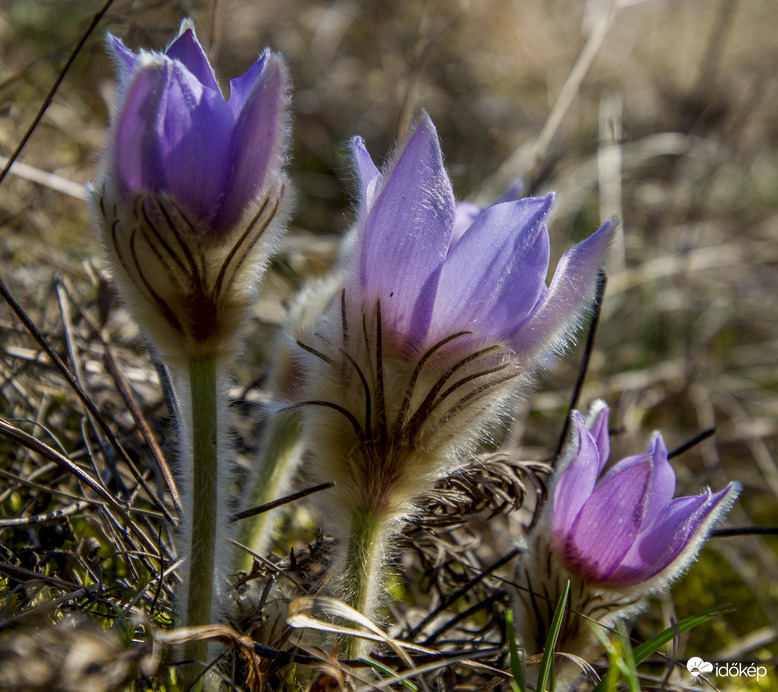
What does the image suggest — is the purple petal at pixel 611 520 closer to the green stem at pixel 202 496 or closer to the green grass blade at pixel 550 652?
the green grass blade at pixel 550 652

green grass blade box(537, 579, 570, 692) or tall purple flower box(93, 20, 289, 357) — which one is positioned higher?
tall purple flower box(93, 20, 289, 357)

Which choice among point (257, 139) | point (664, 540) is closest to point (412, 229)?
point (257, 139)

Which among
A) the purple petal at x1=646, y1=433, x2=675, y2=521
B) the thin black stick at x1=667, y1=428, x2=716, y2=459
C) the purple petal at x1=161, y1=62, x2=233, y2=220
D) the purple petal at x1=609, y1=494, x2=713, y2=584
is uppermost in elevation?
the purple petal at x1=161, y1=62, x2=233, y2=220

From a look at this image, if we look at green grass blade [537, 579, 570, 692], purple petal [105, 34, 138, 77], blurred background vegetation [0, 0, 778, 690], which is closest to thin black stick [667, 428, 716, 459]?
blurred background vegetation [0, 0, 778, 690]

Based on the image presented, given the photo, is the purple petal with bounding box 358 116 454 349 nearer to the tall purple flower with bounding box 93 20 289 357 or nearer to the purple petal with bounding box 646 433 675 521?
the tall purple flower with bounding box 93 20 289 357

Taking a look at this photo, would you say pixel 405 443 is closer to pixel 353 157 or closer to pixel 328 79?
pixel 353 157

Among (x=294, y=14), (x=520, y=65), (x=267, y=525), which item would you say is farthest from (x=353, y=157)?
(x=520, y=65)

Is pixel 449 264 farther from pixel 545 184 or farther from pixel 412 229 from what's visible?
pixel 545 184

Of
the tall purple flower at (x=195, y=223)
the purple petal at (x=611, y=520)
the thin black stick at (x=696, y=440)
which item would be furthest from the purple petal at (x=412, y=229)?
the thin black stick at (x=696, y=440)
